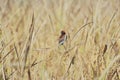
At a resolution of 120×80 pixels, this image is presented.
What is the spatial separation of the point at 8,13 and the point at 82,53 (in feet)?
5.30

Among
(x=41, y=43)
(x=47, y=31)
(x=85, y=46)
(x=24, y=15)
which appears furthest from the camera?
(x=24, y=15)

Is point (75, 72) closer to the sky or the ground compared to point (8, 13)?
closer to the ground

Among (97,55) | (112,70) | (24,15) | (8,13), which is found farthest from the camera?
(8,13)

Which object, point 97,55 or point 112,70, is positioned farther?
point 97,55

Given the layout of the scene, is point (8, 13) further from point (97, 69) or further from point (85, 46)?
point (97, 69)

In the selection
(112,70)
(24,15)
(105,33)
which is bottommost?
(112,70)

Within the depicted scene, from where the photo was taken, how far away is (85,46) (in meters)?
1.83

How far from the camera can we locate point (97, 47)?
1.85 meters

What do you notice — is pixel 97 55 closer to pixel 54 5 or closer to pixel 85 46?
pixel 85 46

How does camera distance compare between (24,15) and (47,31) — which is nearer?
(47,31)

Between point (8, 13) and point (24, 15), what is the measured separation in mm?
254

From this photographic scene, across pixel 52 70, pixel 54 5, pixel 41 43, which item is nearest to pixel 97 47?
pixel 52 70

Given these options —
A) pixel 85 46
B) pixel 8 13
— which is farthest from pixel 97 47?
pixel 8 13

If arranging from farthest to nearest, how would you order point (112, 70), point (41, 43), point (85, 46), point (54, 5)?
point (54, 5), point (41, 43), point (85, 46), point (112, 70)
